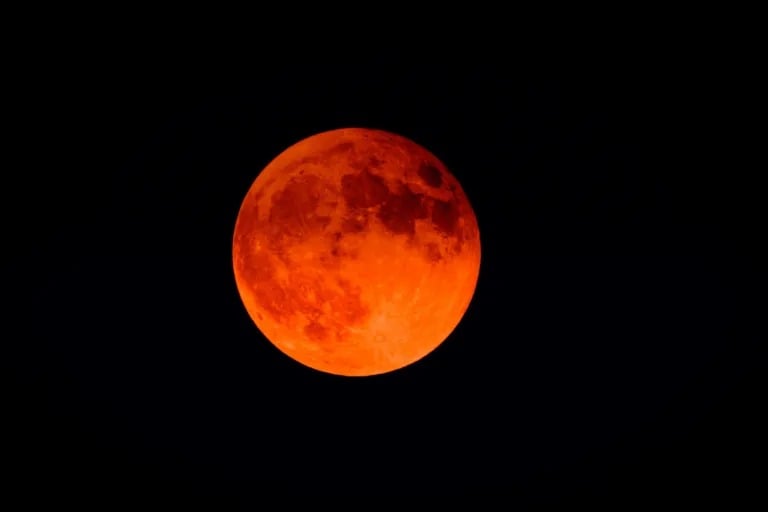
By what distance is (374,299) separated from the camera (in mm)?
2484

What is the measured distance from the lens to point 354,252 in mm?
2438

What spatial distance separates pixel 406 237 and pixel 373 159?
0.46 metres

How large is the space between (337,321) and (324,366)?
46 cm

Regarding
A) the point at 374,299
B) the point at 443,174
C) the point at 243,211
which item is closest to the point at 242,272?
the point at 243,211

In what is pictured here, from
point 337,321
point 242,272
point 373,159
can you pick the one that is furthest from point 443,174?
point 242,272

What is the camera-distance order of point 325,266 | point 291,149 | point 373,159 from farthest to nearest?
point 291,149 → point 373,159 → point 325,266

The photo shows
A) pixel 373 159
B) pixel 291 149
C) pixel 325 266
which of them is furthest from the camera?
pixel 291 149

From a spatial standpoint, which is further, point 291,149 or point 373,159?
point 291,149

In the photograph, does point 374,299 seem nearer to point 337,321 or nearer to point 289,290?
point 337,321

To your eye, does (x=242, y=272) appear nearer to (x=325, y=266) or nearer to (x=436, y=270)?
(x=325, y=266)

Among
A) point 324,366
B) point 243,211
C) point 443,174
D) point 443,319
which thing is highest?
point 443,174

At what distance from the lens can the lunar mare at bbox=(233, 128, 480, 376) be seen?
2.46 m

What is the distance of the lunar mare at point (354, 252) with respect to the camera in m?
2.46

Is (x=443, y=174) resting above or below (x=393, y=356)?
above
